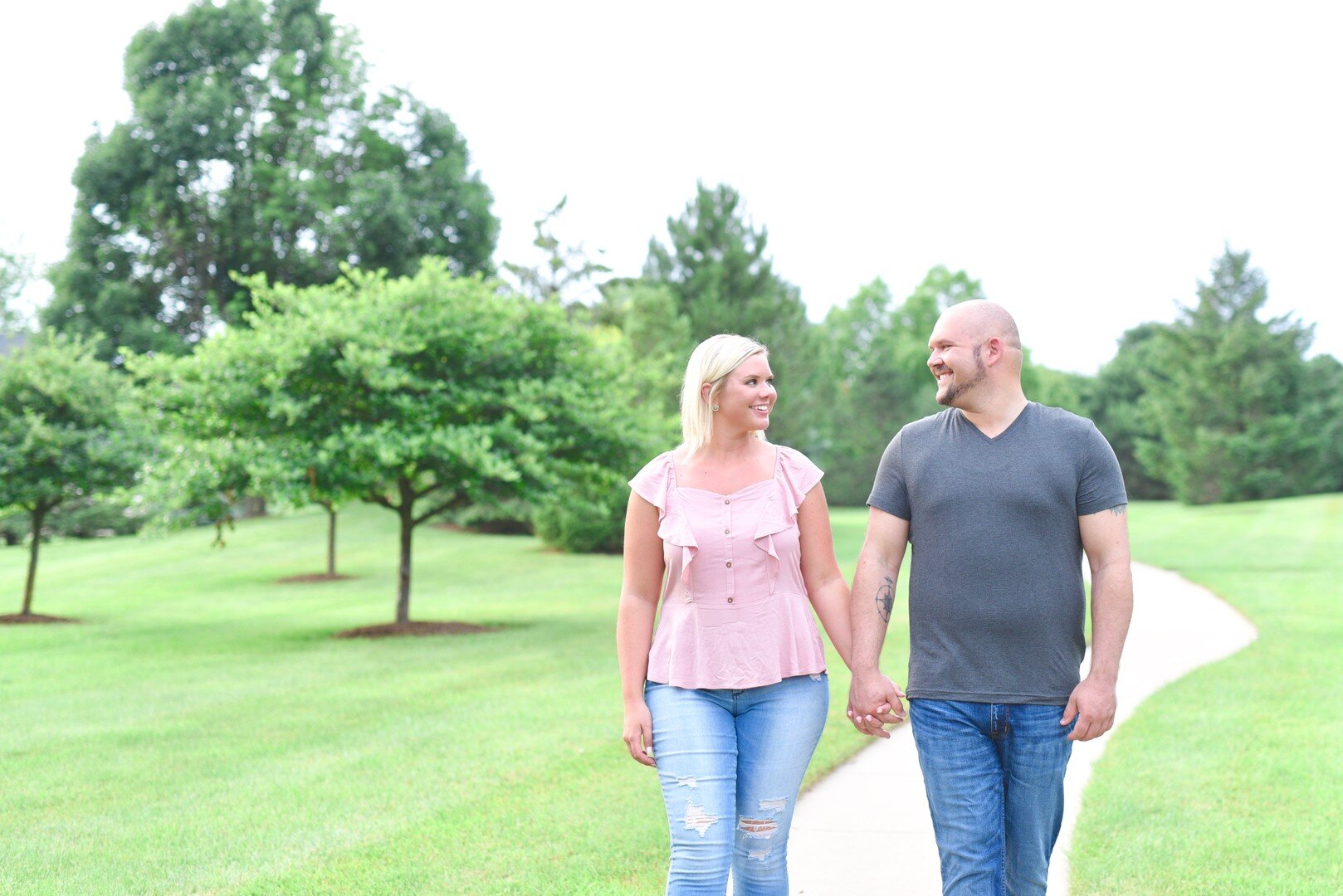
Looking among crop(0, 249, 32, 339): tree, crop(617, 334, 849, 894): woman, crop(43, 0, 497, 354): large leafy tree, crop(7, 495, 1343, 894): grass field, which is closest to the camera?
crop(617, 334, 849, 894): woman

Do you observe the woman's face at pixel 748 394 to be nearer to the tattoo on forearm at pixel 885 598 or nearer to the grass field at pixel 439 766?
the tattoo on forearm at pixel 885 598

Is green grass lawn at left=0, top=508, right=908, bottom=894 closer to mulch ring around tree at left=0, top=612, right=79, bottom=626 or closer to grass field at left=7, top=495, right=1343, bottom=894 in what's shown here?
grass field at left=7, top=495, right=1343, bottom=894

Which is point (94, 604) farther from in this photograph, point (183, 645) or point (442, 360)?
point (442, 360)

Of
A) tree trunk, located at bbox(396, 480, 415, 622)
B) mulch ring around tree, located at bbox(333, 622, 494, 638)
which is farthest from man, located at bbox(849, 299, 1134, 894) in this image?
mulch ring around tree, located at bbox(333, 622, 494, 638)

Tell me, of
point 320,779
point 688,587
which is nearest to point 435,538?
point 320,779

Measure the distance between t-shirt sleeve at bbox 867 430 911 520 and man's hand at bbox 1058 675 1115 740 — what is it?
0.68m

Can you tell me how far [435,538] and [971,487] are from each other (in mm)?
31222

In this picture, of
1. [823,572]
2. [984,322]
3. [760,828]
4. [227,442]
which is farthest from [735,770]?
[227,442]

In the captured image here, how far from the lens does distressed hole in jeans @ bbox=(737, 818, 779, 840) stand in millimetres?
3334

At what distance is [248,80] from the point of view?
34.6 meters

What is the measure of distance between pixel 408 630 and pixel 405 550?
107cm

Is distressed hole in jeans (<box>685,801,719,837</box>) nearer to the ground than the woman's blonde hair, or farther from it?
nearer to the ground

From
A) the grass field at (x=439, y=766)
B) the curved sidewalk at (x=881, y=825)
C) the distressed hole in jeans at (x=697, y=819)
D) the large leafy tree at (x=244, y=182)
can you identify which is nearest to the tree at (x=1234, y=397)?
the large leafy tree at (x=244, y=182)

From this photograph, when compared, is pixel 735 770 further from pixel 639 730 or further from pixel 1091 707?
pixel 1091 707
